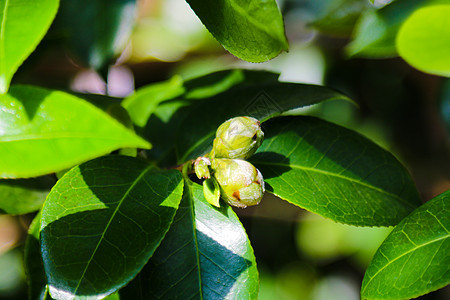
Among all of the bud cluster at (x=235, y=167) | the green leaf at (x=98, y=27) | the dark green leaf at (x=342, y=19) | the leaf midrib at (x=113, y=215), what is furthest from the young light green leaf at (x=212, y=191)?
the dark green leaf at (x=342, y=19)

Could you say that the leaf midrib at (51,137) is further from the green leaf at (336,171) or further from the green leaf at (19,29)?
the green leaf at (336,171)

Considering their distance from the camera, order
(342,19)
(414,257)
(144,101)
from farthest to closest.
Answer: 1. (342,19)
2. (144,101)
3. (414,257)

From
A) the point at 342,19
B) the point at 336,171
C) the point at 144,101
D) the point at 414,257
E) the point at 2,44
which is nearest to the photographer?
the point at 2,44

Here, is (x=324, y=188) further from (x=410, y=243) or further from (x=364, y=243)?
(x=364, y=243)

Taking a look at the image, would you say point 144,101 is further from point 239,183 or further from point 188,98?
point 239,183

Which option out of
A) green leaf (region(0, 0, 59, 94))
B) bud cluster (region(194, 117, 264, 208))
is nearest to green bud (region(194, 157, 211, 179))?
bud cluster (region(194, 117, 264, 208))

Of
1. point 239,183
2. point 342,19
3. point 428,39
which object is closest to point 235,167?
point 239,183

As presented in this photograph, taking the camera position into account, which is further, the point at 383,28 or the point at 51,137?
the point at 383,28
